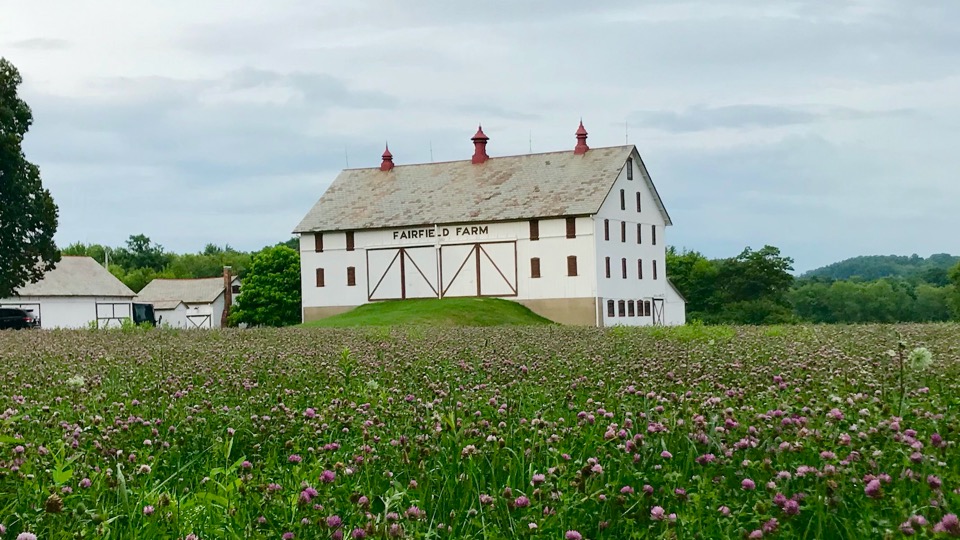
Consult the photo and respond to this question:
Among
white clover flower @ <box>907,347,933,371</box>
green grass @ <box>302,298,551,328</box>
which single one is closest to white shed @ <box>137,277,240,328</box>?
green grass @ <box>302,298,551,328</box>

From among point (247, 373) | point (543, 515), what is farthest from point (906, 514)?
point (247, 373)

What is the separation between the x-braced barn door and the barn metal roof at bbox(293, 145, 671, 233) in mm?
1516

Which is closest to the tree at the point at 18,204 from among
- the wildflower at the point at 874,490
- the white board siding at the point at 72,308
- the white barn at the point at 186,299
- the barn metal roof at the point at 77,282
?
the white board siding at the point at 72,308

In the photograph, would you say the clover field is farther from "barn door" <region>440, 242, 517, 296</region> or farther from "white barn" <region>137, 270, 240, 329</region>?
"white barn" <region>137, 270, 240, 329</region>

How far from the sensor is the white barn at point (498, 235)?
5809cm

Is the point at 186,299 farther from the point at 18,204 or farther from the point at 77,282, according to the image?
the point at 18,204

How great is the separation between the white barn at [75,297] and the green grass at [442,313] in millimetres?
23996

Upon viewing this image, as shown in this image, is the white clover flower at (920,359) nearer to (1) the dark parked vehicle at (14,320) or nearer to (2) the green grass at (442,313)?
(2) the green grass at (442,313)

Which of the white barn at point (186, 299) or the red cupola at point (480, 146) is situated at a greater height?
the red cupola at point (480, 146)

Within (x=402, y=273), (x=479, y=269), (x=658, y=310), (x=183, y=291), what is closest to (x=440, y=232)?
(x=479, y=269)

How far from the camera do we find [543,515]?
4656 mm

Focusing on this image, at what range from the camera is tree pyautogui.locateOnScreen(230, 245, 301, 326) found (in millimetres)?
79750

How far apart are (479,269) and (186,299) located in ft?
197

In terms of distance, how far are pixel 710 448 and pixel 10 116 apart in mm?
48058
